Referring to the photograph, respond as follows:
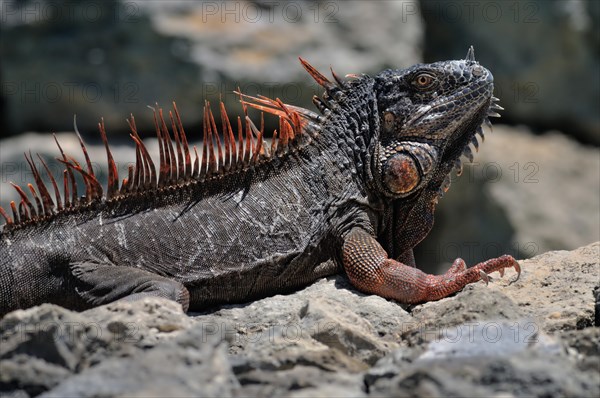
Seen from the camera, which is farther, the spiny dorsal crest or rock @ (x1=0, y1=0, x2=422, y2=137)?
rock @ (x1=0, y1=0, x2=422, y2=137)

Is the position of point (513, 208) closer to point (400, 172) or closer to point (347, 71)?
point (347, 71)

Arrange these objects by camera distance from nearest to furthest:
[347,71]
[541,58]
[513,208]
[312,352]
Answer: [312,352]
[513,208]
[347,71]
[541,58]

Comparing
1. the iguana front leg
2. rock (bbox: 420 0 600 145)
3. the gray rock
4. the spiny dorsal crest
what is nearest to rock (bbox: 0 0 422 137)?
rock (bbox: 420 0 600 145)

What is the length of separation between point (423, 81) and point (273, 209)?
1.53 m

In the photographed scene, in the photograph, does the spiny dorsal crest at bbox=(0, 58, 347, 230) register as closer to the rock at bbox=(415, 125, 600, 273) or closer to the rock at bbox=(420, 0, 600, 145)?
the rock at bbox=(415, 125, 600, 273)

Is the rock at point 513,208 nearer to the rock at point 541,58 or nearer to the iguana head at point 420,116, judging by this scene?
the rock at point 541,58

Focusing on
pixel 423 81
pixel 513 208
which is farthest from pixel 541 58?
pixel 423 81

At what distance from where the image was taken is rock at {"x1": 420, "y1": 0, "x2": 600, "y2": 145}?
16281 mm

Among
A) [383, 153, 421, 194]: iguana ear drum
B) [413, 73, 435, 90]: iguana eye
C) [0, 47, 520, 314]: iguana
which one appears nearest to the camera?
[0, 47, 520, 314]: iguana

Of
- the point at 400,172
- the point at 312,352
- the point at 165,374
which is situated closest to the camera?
the point at 165,374

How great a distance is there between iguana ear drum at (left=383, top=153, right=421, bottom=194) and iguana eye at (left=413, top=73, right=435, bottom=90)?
1.82 ft

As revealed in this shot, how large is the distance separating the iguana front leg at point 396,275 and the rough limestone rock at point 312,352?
339mm

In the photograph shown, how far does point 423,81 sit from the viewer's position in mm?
6730

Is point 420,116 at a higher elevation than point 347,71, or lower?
higher
